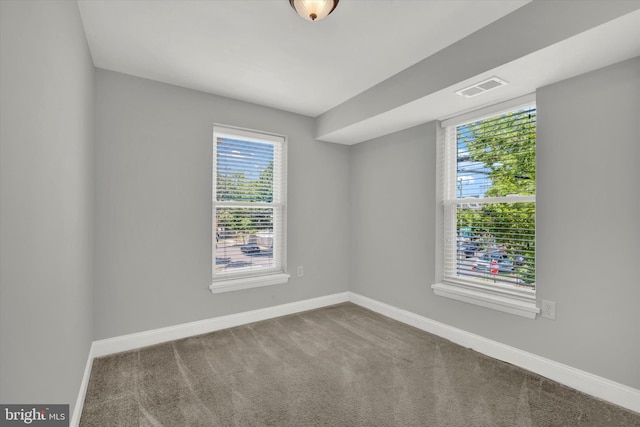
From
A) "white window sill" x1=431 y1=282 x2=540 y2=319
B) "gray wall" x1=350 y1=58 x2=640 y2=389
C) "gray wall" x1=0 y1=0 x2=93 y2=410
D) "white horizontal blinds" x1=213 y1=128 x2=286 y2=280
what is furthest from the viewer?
"white horizontal blinds" x1=213 y1=128 x2=286 y2=280

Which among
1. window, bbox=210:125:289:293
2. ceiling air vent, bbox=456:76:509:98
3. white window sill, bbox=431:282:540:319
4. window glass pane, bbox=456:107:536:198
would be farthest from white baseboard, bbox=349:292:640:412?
ceiling air vent, bbox=456:76:509:98

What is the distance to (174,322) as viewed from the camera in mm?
3062

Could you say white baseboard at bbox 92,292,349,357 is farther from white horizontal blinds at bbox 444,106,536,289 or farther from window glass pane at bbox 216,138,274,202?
white horizontal blinds at bbox 444,106,536,289

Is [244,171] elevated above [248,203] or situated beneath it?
elevated above

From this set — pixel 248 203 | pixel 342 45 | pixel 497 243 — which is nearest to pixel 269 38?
pixel 342 45

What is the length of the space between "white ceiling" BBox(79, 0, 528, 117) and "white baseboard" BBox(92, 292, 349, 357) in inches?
98.3

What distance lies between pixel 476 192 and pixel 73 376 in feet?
11.4

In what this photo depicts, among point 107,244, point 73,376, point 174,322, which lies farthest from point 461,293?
point 107,244

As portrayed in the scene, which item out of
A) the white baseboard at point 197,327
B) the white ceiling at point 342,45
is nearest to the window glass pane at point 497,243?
the white ceiling at point 342,45

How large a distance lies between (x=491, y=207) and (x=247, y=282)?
8.88ft

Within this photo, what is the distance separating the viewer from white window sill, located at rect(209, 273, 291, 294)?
330 cm

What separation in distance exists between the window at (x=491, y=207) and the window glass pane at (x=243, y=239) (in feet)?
6.72

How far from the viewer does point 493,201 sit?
2799mm

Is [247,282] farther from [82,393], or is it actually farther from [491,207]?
[491,207]
